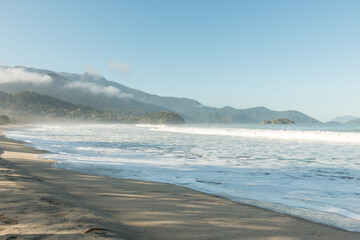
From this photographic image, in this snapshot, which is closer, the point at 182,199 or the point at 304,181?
the point at 182,199

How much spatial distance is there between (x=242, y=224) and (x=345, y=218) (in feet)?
5.79

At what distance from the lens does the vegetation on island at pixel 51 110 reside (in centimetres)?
13186

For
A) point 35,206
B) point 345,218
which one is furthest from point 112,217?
point 345,218

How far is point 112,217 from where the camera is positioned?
12.1 feet

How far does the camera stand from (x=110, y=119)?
147375mm

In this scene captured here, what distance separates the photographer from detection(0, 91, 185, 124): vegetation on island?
131863mm

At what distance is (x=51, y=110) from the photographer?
14238cm

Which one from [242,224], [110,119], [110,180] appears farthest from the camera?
[110,119]

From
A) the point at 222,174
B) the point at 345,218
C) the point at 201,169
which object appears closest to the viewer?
the point at 345,218

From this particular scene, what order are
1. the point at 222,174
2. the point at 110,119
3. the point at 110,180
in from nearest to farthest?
the point at 110,180
the point at 222,174
the point at 110,119

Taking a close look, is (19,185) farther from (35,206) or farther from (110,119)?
(110,119)

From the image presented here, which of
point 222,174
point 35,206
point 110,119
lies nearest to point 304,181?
point 222,174

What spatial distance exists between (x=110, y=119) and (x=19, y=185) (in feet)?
482

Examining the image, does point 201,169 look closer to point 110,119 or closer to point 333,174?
point 333,174
